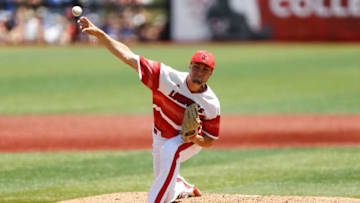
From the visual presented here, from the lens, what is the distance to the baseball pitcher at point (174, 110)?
19.5 ft

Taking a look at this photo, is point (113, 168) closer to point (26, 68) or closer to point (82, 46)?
point (26, 68)

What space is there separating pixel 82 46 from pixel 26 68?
9.80m

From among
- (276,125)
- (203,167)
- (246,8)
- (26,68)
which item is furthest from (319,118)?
(246,8)

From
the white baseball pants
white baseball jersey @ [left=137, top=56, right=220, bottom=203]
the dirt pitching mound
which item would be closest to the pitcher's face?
white baseball jersey @ [left=137, top=56, right=220, bottom=203]

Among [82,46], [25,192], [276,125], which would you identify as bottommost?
[82,46]

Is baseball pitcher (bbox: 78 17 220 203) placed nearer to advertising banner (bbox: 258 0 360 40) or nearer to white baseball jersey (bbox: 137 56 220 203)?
white baseball jersey (bbox: 137 56 220 203)

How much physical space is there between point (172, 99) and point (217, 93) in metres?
10.6

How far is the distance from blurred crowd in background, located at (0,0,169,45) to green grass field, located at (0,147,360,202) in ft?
72.0

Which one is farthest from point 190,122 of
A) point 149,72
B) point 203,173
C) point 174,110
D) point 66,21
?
point 66,21

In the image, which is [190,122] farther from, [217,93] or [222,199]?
[217,93]

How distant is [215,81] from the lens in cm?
1875

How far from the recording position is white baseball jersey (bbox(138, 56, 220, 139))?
601 centimetres

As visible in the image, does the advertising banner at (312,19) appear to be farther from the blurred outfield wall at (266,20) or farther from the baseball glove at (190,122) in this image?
the baseball glove at (190,122)

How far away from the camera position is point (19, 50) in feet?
92.7
